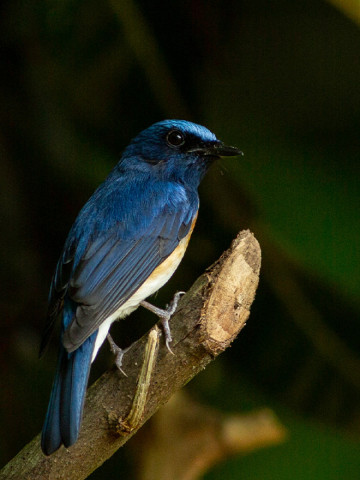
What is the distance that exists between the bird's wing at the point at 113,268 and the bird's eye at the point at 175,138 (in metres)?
0.39

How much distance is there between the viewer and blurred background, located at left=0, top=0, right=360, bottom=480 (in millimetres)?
3721

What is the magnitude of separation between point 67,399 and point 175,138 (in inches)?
56.2

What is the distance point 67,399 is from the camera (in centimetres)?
233

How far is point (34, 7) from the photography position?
4.03 meters

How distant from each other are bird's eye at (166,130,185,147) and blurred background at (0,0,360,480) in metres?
0.40

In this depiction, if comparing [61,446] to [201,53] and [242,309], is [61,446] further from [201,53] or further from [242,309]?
[201,53]

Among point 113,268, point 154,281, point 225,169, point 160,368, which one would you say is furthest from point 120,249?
point 225,169

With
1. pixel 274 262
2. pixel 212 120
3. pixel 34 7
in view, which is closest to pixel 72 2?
pixel 34 7

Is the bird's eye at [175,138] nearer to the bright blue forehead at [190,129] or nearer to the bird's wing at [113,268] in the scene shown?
the bright blue forehead at [190,129]

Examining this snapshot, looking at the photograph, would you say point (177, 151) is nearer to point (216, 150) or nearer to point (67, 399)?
point (216, 150)

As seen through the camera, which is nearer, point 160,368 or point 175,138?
point 160,368

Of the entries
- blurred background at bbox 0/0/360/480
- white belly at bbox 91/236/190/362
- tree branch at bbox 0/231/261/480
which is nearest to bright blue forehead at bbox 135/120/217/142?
blurred background at bbox 0/0/360/480

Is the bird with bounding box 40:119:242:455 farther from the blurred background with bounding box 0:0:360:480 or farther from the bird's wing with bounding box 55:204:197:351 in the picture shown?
the blurred background with bounding box 0:0:360:480

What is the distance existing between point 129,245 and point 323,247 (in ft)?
3.35
